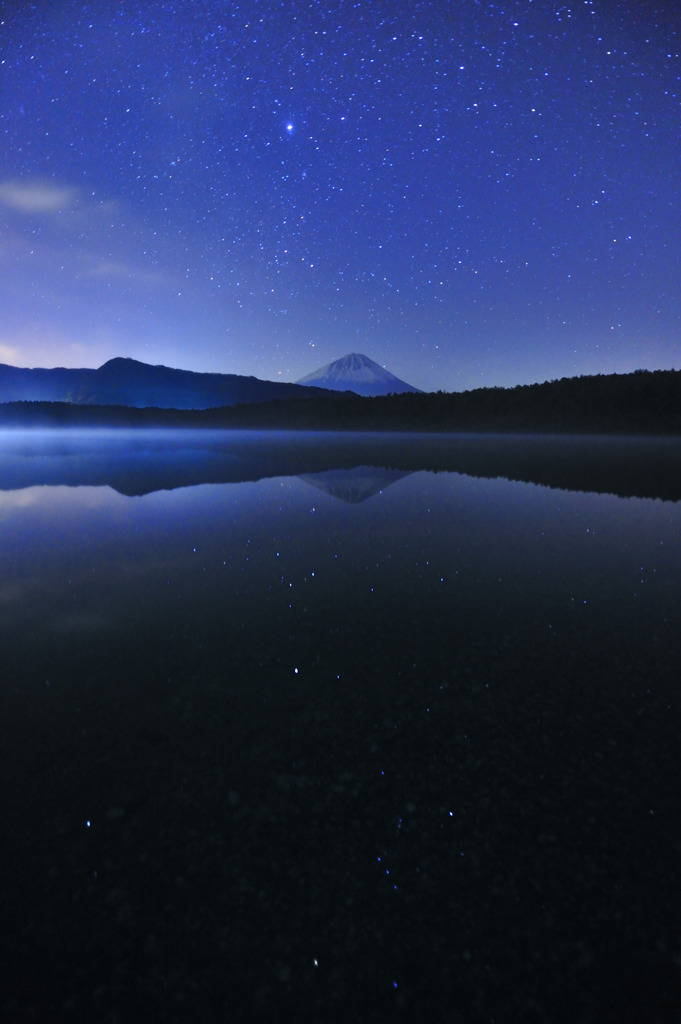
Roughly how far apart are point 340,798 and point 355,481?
55.3 feet

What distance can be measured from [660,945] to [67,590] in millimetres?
7545

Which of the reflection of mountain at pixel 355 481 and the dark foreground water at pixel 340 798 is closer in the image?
the dark foreground water at pixel 340 798

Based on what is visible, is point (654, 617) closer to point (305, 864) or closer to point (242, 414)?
point (305, 864)

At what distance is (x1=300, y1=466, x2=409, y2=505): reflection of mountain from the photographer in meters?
16.4

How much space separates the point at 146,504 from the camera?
48.4ft

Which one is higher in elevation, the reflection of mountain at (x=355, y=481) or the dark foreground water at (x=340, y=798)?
the reflection of mountain at (x=355, y=481)

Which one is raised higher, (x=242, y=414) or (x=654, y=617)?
(x=242, y=414)

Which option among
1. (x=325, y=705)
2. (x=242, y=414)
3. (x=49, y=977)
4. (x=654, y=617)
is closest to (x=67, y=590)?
(x=325, y=705)

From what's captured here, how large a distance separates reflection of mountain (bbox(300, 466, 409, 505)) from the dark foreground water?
8781 mm

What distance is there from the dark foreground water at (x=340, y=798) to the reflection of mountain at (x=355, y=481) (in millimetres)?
8781

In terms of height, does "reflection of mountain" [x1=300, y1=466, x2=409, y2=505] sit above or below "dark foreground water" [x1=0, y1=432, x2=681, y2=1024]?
above

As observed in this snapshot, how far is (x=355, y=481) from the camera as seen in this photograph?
19781mm

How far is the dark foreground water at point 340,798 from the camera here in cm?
224

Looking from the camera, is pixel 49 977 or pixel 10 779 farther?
pixel 10 779
